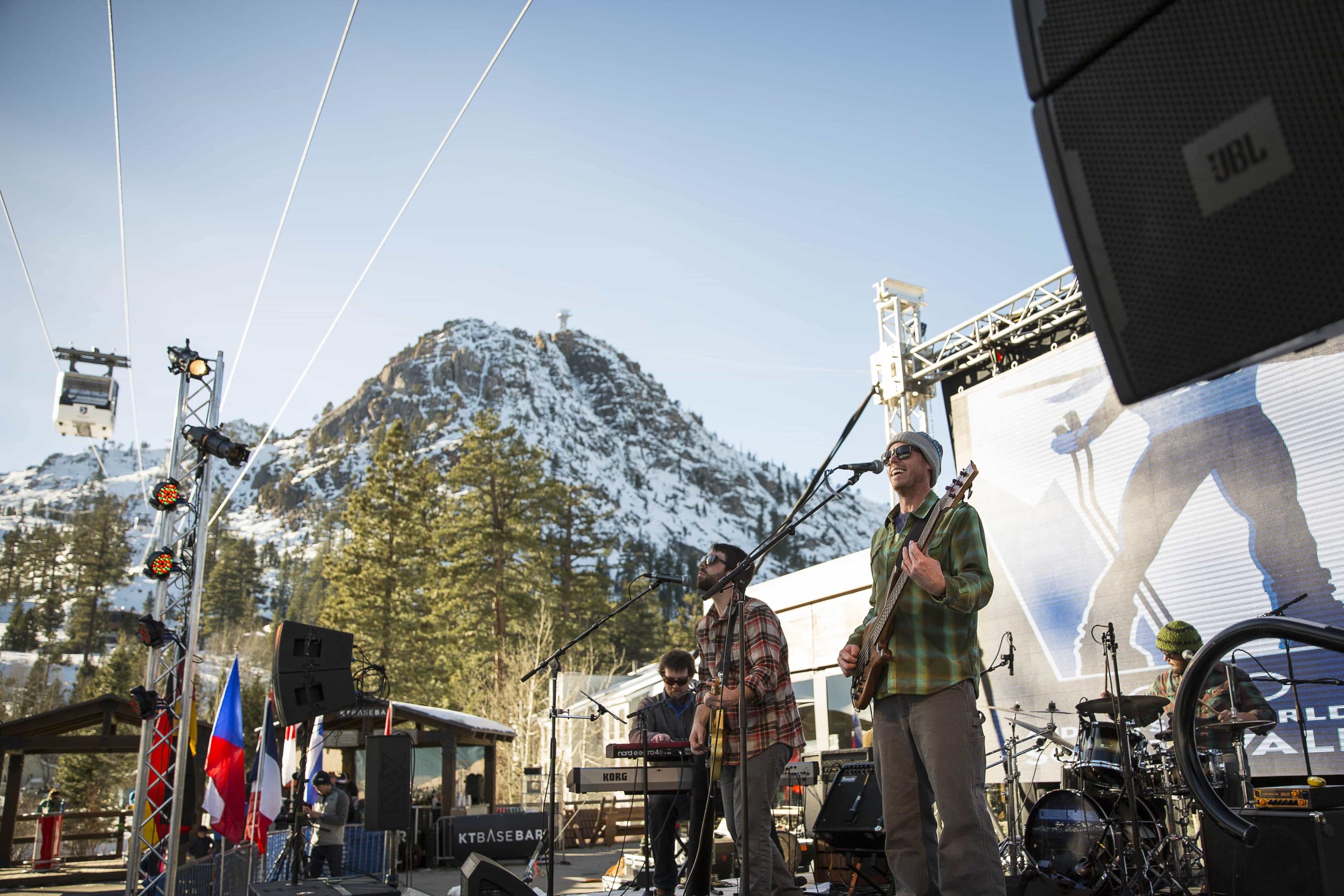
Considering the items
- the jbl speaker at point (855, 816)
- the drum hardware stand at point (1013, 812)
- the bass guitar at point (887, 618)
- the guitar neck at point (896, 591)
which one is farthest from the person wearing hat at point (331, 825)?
the guitar neck at point (896, 591)

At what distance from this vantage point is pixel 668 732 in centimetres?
652

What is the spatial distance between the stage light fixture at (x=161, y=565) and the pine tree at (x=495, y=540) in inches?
819

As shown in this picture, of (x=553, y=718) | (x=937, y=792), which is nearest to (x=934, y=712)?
(x=937, y=792)

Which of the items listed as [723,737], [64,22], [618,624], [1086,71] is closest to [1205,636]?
[723,737]

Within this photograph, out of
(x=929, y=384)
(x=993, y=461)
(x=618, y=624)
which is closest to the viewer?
(x=993, y=461)

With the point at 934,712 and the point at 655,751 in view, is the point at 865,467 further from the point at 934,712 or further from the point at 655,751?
the point at 655,751

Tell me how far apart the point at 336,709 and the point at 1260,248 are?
775 cm

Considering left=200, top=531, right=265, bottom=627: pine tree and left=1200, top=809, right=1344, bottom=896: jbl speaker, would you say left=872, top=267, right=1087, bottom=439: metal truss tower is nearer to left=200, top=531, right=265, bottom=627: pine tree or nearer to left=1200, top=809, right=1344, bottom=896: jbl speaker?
left=1200, top=809, right=1344, bottom=896: jbl speaker

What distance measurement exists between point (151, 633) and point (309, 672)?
2484 mm

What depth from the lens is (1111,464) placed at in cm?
954

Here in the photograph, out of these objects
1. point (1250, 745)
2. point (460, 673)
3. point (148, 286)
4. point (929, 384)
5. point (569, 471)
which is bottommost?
point (1250, 745)

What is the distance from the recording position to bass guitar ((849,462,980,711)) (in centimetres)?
341

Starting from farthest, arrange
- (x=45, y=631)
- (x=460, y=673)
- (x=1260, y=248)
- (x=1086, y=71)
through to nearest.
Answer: (x=45, y=631), (x=460, y=673), (x=1086, y=71), (x=1260, y=248)

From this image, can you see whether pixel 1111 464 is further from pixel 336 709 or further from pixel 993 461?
pixel 336 709
